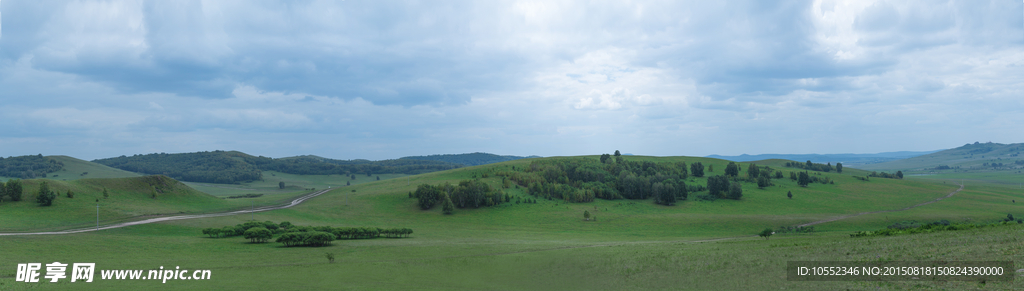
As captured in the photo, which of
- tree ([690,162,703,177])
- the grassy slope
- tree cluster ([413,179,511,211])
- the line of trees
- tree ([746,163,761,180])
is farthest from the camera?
tree ([690,162,703,177])

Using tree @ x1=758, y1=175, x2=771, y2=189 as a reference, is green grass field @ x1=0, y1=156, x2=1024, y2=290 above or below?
below

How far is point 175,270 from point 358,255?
16.2 m

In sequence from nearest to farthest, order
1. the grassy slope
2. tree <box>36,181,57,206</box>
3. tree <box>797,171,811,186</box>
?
the grassy slope < tree <box>36,181,57,206</box> < tree <box>797,171,811,186</box>

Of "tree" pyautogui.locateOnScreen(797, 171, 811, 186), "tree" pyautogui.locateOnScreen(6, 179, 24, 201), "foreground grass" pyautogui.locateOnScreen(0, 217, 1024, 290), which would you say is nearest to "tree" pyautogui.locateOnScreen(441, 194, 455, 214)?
"foreground grass" pyautogui.locateOnScreen(0, 217, 1024, 290)

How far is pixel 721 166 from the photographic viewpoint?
18800 cm

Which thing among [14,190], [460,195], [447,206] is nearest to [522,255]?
[447,206]

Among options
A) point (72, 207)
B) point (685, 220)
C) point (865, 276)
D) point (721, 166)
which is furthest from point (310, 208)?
point (721, 166)

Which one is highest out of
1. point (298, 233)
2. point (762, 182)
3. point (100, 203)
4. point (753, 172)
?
point (753, 172)

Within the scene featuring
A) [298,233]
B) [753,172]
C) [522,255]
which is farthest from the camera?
[753,172]

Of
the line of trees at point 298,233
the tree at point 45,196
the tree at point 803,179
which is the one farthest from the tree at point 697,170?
the tree at point 45,196

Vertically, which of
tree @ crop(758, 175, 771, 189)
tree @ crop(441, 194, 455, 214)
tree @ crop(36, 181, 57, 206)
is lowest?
tree @ crop(441, 194, 455, 214)

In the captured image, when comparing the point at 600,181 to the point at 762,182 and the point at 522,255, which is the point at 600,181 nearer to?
the point at 762,182

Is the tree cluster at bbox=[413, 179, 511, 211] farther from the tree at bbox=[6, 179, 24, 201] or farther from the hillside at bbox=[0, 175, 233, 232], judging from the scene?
the tree at bbox=[6, 179, 24, 201]

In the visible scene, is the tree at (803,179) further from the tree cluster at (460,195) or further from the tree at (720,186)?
the tree cluster at (460,195)
